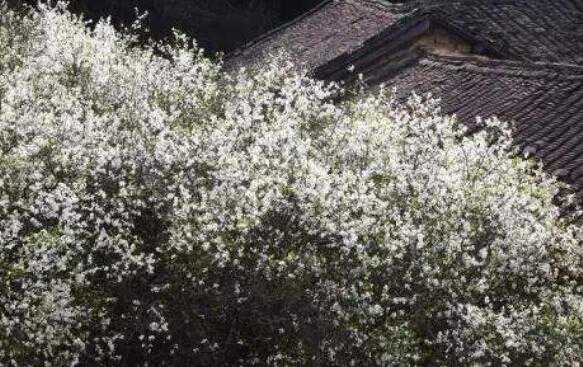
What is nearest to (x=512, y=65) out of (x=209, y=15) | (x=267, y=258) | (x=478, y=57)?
(x=478, y=57)

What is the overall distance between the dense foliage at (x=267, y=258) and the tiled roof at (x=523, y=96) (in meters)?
2.48

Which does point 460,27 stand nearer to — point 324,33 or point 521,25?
point 521,25

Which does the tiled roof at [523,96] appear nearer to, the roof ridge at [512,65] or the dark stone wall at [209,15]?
the roof ridge at [512,65]

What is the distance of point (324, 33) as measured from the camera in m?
22.4

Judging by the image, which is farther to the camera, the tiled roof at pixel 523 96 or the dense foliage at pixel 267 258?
the tiled roof at pixel 523 96

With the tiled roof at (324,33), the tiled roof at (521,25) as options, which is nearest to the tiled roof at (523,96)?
the tiled roof at (521,25)

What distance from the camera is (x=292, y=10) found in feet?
123

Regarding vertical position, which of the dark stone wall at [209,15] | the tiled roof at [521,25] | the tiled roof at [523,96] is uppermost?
the dark stone wall at [209,15]

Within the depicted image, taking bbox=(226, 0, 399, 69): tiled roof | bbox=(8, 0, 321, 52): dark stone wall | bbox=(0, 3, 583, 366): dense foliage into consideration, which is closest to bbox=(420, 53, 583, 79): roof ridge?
bbox=(226, 0, 399, 69): tiled roof

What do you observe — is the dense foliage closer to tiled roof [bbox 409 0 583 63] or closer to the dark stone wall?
tiled roof [bbox 409 0 583 63]

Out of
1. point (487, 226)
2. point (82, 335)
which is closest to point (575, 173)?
point (487, 226)

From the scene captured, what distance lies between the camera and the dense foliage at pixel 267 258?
7.19m

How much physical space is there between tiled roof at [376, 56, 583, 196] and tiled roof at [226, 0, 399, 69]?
367cm

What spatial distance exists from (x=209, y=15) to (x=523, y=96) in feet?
77.3
